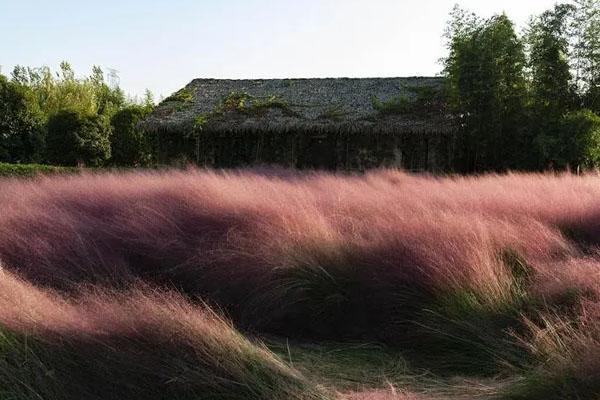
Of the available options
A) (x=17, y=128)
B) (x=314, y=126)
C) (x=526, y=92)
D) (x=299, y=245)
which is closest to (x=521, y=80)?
(x=526, y=92)

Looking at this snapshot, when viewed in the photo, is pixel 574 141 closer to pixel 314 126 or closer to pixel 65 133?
pixel 314 126

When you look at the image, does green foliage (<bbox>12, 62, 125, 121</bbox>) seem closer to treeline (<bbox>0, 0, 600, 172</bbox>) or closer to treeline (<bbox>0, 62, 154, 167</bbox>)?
treeline (<bbox>0, 62, 154, 167</bbox>)

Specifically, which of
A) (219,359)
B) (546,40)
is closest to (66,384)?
(219,359)

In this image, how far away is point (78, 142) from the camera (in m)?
22.6

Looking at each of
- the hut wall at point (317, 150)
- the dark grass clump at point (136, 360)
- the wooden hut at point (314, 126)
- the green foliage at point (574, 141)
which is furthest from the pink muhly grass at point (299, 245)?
the hut wall at point (317, 150)

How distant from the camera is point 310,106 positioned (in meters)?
18.7

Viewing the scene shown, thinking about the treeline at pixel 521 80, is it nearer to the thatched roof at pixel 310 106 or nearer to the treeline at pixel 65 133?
the thatched roof at pixel 310 106

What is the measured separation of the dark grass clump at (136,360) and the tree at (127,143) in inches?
908

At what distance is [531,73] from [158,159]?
10182 millimetres

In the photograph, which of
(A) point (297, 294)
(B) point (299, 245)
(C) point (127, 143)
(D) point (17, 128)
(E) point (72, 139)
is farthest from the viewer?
(C) point (127, 143)

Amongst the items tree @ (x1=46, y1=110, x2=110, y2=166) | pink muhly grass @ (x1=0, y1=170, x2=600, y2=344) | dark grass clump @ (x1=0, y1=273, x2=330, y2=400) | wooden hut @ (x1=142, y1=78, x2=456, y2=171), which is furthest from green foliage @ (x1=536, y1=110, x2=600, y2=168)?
Result: tree @ (x1=46, y1=110, x2=110, y2=166)

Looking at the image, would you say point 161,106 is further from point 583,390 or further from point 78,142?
point 583,390

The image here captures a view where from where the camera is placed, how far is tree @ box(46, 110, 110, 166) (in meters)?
22.5

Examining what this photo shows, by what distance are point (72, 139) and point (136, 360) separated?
2058 cm
